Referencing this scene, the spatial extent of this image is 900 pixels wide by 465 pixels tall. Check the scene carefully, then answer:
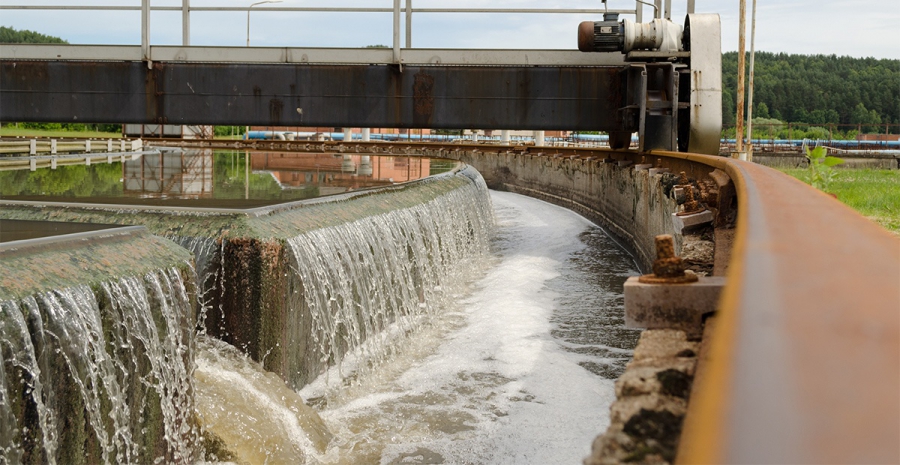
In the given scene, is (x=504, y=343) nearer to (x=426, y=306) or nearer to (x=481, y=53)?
(x=426, y=306)

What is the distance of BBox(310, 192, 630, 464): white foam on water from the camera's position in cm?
645

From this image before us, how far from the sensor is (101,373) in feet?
15.0

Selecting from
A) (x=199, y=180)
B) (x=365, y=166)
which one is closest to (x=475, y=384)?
(x=199, y=180)

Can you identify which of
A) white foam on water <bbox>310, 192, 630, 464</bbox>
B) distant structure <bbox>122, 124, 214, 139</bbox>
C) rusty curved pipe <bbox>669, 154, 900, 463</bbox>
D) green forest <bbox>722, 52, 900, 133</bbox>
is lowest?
white foam on water <bbox>310, 192, 630, 464</bbox>

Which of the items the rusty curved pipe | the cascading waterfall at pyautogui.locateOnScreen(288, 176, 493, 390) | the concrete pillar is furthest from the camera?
the concrete pillar

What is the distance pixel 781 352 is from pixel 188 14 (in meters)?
14.6

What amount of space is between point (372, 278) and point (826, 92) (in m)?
156

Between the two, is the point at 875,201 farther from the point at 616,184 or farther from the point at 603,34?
the point at 603,34

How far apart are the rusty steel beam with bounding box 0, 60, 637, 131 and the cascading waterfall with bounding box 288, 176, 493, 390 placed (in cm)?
221

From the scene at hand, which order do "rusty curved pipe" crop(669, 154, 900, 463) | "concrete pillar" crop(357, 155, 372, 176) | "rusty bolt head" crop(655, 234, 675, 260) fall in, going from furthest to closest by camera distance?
1. "concrete pillar" crop(357, 155, 372, 176)
2. "rusty bolt head" crop(655, 234, 675, 260)
3. "rusty curved pipe" crop(669, 154, 900, 463)

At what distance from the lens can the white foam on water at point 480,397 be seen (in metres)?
6.45

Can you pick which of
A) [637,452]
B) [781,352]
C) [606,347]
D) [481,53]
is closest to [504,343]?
[606,347]

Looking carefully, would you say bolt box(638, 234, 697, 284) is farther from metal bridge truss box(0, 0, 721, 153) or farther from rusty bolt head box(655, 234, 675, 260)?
metal bridge truss box(0, 0, 721, 153)

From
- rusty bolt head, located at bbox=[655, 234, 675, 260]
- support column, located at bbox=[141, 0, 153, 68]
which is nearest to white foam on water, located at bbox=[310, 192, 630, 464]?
rusty bolt head, located at bbox=[655, 234, 675, 260]
